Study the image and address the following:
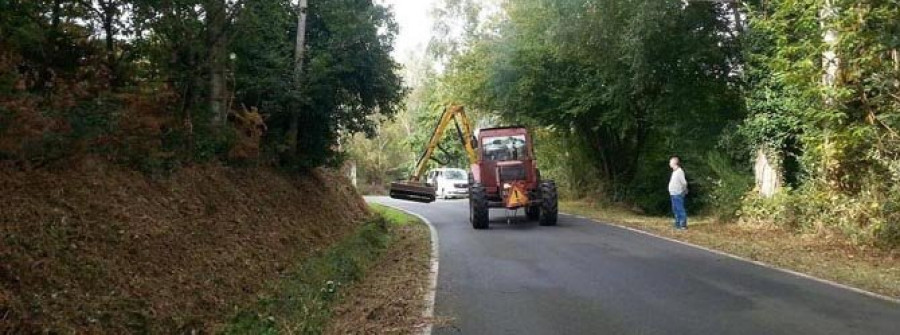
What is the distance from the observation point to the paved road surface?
23.3 ft

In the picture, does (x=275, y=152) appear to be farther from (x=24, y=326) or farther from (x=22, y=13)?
(x=24, y=326)

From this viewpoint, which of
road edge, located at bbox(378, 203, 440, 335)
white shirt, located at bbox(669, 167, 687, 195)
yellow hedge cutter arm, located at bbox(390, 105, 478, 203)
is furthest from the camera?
yellow hedge cutter arm, located at bbox(390, 105, 478, 203)

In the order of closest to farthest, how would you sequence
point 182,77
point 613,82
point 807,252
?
point 182,77, point 807,252, point 613,82

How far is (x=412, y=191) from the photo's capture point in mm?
23109

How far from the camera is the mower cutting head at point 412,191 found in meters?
23.1

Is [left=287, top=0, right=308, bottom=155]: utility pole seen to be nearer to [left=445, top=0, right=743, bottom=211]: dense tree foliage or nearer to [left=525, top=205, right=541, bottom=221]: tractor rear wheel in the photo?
[left=525, top=205, right=541, bottom=221]: tractor rear wheel

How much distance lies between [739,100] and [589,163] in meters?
12.3

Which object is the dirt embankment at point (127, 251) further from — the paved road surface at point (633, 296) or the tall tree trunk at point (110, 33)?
the paved road surface at point (633, 296)

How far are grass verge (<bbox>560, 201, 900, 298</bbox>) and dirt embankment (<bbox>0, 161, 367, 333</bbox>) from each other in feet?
24.2

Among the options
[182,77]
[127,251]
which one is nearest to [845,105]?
[182,77]

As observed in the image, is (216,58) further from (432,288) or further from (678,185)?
(678,185)

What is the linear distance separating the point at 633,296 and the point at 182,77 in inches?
283

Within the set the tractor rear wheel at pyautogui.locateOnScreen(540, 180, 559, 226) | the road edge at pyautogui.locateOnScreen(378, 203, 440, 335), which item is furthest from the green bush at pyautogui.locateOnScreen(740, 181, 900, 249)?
the road edge at pyautogui.locateOnScreen(378, 203, 440, 335)

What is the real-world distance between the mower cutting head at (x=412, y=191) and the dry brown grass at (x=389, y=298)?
28.3 feet
